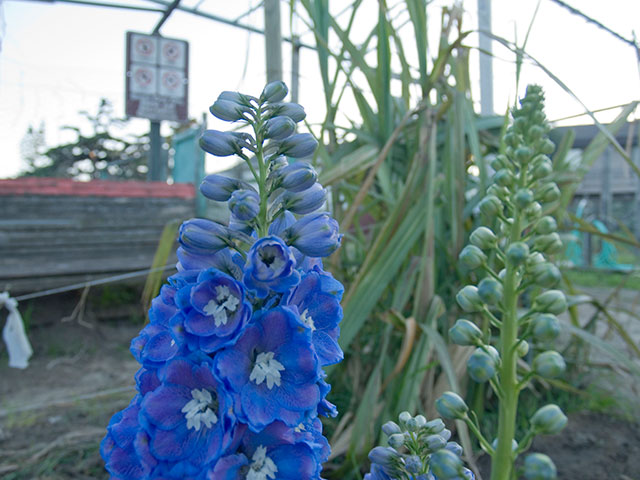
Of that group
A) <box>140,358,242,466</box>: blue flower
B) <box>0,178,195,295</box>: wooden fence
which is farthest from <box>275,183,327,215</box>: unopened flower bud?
<box>0,178,195,295</box>: wooden fence

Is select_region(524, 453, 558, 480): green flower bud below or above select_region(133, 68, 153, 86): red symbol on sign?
below

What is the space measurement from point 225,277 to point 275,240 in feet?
0.22

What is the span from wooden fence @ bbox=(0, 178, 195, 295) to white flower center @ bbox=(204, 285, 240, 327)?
5.23m

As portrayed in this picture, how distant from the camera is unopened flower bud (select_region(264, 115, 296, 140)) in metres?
0.66

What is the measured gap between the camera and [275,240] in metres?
0.59

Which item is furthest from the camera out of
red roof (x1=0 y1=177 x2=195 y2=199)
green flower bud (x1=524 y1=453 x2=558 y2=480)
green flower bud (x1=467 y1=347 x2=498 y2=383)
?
red roof (x1=0 y1=177 x2=195 y2=199)

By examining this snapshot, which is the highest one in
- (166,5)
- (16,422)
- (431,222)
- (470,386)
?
(166,5)

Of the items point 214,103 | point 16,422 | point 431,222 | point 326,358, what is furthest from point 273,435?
point 16,422

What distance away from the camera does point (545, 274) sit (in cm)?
62

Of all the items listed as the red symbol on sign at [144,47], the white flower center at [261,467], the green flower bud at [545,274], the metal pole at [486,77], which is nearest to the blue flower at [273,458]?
the white flower center at [261,467]

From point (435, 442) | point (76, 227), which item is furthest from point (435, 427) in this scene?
point (76, 227)

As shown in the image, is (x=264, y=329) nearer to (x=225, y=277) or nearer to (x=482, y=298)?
(x=225, y=277)

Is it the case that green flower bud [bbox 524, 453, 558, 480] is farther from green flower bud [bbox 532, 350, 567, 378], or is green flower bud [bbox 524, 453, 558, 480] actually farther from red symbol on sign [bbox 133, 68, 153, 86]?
red symbol on sign [bbox 133, 68, 153, 86]

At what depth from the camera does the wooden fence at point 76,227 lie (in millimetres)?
5297
